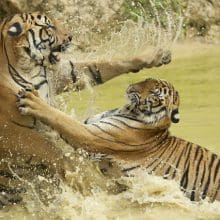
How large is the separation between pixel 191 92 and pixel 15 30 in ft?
16.4

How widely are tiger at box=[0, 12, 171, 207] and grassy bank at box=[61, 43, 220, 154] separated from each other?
2.58ft

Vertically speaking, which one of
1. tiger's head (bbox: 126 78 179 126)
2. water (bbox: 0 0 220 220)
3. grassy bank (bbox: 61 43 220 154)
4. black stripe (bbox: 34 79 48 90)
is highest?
black stripe (bbox: 34 79 48 90)

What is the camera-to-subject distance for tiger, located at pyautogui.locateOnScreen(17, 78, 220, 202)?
5.40 m

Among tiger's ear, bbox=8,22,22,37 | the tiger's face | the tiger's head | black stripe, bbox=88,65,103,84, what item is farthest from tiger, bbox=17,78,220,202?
tiger's ear, bbox=8,22,22,37

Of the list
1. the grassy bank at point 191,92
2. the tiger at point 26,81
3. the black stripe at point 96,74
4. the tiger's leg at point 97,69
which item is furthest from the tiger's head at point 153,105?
the grassy bank at point 191,92

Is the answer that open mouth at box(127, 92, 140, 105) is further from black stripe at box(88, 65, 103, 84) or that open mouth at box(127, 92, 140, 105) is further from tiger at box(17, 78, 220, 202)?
black stripe at box(88, 65, 103, 84)

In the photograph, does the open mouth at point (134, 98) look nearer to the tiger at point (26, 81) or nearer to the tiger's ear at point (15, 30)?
the tiger at point (26, 81)

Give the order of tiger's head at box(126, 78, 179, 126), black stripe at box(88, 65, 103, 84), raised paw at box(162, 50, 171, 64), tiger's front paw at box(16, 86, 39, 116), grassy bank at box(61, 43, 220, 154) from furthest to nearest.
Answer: grassy bank at box(61, 43, 220, 154) → black stripe at box(88, 65, 103, 84) → raised paw at box(162, 50, 171, 64) → tiger's head at box(126, 78, 179, 126) → tiger's front paw at box(16, 86, 39, 116)

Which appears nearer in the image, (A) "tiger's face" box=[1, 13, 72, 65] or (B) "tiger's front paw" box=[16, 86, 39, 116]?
(B) "tiger's front paw" box=[16, 86, 39, 116]

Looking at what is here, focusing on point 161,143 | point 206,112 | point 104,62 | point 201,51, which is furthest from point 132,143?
point 201,51

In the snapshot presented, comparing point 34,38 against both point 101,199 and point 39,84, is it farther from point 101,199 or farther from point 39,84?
point 101,199

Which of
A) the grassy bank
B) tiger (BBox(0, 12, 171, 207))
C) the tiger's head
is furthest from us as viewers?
the grassy bank

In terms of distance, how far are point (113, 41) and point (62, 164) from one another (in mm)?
1090

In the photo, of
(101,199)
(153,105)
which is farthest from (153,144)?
(101,199)
